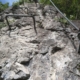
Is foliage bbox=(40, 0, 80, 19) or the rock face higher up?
foliage bbox=(40, 0, 80, 19)

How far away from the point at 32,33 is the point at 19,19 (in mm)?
1721

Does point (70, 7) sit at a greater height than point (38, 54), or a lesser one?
greater

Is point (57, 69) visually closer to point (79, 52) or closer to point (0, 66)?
point (79, 52)

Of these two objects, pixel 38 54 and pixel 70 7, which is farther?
pixel 70 7

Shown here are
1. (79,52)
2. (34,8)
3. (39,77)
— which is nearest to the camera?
(39,77)

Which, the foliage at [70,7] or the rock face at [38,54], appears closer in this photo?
the rock face at [38,54]

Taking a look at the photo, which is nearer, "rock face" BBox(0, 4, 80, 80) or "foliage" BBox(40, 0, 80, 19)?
"rock face" BBox(0, 4, 80, 80)

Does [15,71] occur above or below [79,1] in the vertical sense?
below

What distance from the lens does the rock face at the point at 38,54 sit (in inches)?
235

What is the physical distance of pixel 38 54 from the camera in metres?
6.93

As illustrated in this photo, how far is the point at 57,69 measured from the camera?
6.13 metres

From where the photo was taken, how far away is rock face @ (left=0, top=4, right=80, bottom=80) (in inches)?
235

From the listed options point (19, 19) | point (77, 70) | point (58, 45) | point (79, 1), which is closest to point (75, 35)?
point (58, 45)

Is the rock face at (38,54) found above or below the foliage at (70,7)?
below
